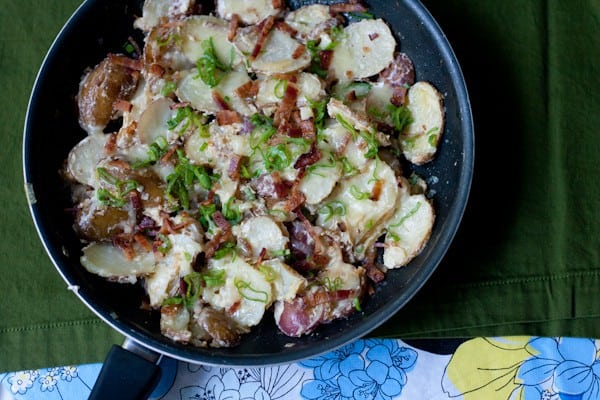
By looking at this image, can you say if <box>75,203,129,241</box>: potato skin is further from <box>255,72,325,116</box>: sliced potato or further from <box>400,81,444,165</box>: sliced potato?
<box>400,81,444,165</box>: sliced potato

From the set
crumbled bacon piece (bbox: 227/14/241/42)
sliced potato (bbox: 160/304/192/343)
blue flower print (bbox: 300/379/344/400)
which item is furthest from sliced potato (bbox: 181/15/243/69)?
blue flower print (bbox: 300/379/344/400)

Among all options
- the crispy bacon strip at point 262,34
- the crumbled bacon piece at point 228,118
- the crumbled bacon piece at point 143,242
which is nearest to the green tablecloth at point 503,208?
the crumbled bacon piece at point 143,242

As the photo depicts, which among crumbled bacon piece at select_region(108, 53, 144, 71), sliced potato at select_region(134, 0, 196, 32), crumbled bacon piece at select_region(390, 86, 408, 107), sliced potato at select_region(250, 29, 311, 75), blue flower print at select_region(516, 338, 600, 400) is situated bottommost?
blue flower print at select_region(516, 338, 600, 400)

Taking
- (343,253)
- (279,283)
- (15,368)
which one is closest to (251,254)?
(279,283)

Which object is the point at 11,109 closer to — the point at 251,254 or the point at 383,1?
the point at 251,254

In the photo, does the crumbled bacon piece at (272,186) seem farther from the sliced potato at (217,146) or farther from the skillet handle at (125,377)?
the skillet handle at (125,377)

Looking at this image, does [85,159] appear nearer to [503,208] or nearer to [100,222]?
[100,222]
